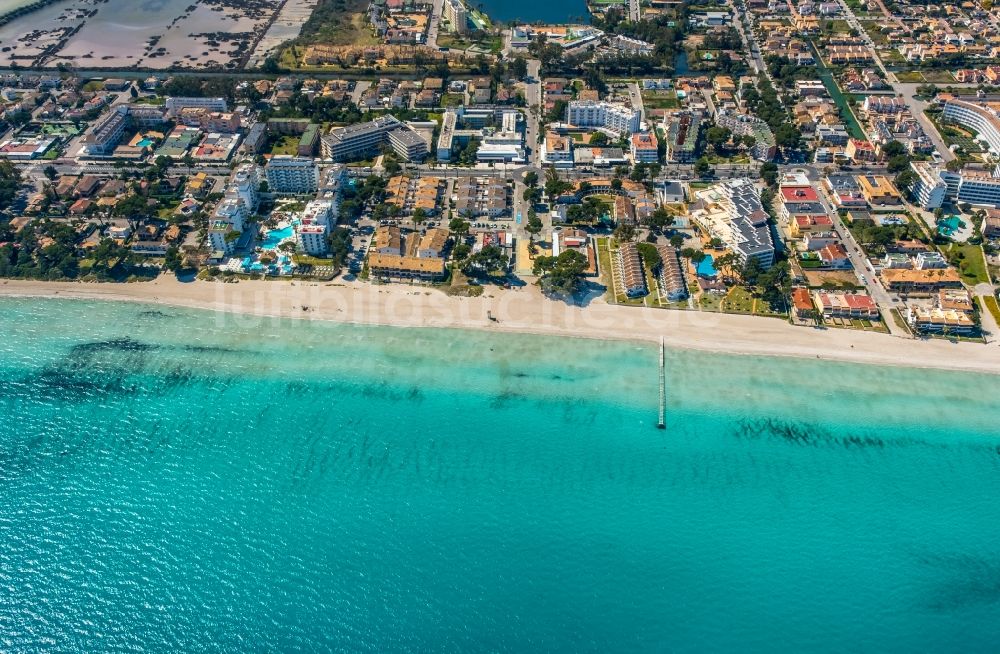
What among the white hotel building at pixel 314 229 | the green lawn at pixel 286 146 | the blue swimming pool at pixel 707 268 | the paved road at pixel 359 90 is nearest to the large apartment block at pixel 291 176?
the green lawn at pixel 286 146

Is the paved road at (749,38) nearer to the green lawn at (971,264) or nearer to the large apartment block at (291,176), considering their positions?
the green lawn at (971,264)

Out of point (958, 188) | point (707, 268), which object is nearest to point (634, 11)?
point (958, 188)

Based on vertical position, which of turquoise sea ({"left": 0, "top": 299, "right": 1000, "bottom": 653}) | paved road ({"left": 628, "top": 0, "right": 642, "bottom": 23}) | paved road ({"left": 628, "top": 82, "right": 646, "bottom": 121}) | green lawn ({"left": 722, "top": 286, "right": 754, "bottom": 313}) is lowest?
turquoise sea ({"left": 0, "top": 299, "right": 1000, "bottom": 653})

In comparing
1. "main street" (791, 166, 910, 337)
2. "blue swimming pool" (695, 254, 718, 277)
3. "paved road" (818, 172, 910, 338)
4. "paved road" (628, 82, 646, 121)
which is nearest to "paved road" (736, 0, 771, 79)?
"paved road" (628, 82, 646, 121)

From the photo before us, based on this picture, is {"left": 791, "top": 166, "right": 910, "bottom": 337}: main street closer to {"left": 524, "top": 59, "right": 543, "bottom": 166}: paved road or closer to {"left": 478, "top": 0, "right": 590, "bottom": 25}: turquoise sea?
{"left": 524, "top": 59, "right": 543, "bottom": 166}: paved road

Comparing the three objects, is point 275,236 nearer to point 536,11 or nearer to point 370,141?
point 370,141

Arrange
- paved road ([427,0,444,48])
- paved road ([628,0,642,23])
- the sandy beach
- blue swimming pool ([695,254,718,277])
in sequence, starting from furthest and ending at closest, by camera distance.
Result: 1. paved road ([628,0,642,23])
2. paved road ([427,0,444,48])
3. blue swimming pool ([695,254,718,277])
4. the sandy beach

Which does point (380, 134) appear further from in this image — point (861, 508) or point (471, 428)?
point (861, 508)
